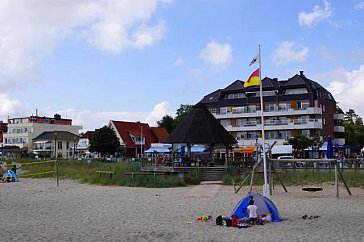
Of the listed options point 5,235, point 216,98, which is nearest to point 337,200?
point 5,235

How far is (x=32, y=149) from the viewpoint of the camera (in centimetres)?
9812

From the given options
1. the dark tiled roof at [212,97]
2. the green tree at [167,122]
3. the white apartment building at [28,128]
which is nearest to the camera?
the dark tiled roof at [212,97]

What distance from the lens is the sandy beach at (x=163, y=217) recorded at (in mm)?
11773

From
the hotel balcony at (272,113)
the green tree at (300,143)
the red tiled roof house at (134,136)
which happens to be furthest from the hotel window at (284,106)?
the red tiled roof house at (134,136)

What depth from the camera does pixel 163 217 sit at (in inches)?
606

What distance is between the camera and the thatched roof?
35.7 m

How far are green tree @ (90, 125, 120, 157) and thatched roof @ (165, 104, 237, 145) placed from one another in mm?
39829

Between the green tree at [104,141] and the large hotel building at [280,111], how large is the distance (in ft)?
61.1

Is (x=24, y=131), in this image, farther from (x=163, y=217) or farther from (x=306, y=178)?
(x=163, y=217)

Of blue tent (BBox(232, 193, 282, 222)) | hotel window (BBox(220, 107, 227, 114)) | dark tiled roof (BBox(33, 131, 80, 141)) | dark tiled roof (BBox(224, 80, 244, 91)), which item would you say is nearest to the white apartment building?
dark tiled roof (BBox(33, 131, 80, 141))

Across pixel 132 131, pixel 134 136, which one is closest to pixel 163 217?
pixel 134 136

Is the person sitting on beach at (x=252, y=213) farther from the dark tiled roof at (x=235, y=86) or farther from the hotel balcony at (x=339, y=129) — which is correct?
the hotel balcony at (x=339, y=129)

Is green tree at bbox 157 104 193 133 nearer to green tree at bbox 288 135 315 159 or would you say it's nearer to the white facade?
the white facade

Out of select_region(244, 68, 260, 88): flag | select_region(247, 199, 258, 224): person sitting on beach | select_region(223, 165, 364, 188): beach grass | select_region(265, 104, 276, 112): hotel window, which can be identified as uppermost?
select_region(265, 104, 276, 112): hotel window
